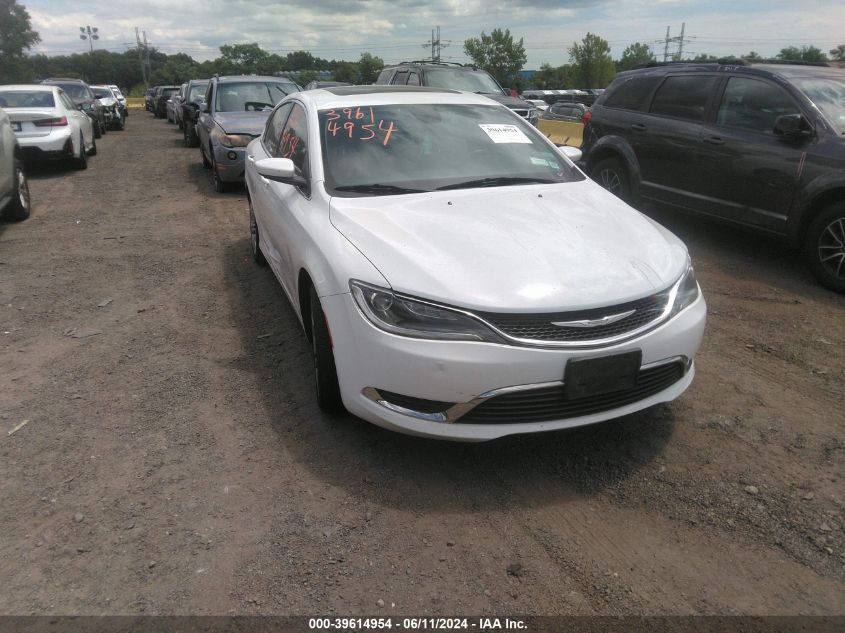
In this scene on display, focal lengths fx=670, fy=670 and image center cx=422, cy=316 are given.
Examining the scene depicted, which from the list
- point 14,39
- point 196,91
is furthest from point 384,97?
point 14,39

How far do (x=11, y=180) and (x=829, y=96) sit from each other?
8671 millimetres

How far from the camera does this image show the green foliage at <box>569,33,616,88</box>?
84.9 meters

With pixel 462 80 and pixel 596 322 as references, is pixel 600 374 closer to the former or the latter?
pixel 596 322

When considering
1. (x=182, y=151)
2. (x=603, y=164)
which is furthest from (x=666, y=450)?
(x=182, y=151)

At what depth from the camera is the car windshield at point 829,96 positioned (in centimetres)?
564

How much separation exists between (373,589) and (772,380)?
2.82 m

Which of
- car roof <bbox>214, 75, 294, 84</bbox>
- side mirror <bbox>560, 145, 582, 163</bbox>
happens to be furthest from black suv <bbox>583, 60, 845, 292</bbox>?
car roof <bbox>214, 75, 294, 84</bbox>

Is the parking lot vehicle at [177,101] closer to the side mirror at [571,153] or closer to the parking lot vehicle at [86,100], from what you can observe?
the parking lot vehicle at [86,100]

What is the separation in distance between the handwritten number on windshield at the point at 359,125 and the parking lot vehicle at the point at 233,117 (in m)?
5.85

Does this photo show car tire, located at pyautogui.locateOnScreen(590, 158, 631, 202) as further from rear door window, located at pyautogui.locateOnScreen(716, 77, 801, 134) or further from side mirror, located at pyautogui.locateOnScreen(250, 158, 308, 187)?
side mirror, located at pyautogui.locateOnScreen(250, 158, 308, 187)

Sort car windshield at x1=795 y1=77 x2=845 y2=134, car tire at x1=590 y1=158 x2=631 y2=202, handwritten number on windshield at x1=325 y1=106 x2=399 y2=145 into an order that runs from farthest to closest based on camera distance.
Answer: car tire at x1=590 y1=158 x2=631 y2=202 < car windshield at x1=795 y1=77 x2=845 y2=134 < handwritten number on windshield at x1=325 y1=106 x2=399 y2=145

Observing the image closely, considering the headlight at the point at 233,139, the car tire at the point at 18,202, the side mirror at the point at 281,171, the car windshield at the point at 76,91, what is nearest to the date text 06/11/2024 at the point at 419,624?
the side mirror at the point at 281,171

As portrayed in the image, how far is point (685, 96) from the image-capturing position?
22.6ft

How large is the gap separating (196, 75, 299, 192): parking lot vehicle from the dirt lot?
5250 millimetres
